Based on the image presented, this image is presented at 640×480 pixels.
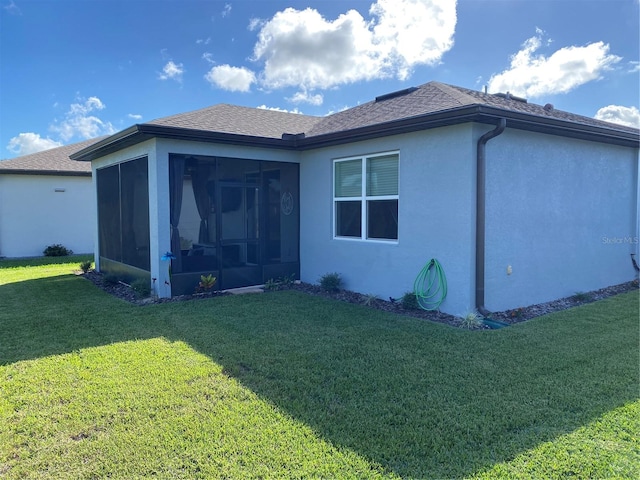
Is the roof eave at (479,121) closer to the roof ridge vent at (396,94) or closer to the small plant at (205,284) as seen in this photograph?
the roof ridge vent at (396,94)

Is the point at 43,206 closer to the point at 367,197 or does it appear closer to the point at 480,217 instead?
the point at 367,197

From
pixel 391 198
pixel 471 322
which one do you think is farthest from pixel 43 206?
pixel 471 322

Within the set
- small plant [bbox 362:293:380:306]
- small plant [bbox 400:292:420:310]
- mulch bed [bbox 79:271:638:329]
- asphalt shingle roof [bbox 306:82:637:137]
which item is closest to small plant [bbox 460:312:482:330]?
mulch bed [bbox 79:271:638:329]

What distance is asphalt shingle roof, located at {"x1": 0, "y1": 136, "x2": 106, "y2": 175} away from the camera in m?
15.4

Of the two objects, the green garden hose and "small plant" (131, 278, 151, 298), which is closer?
the green garden hose

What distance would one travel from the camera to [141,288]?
26.7ft

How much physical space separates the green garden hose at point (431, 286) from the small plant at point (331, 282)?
1.88 metres

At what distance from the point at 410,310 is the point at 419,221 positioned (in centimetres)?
146

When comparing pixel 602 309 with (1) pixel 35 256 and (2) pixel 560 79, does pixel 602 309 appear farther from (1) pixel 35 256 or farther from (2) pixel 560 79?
(1) pixel 35 256

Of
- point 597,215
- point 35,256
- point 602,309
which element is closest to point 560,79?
point 597,215

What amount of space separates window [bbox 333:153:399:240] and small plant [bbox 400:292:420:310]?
111 centimetres

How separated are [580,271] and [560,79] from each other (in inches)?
251

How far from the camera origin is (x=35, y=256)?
633 inches

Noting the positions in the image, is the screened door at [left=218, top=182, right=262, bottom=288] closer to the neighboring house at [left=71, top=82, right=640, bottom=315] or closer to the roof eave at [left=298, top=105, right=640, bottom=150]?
the neighboring house at [left=71, top=82, right=640, bottom=315]
